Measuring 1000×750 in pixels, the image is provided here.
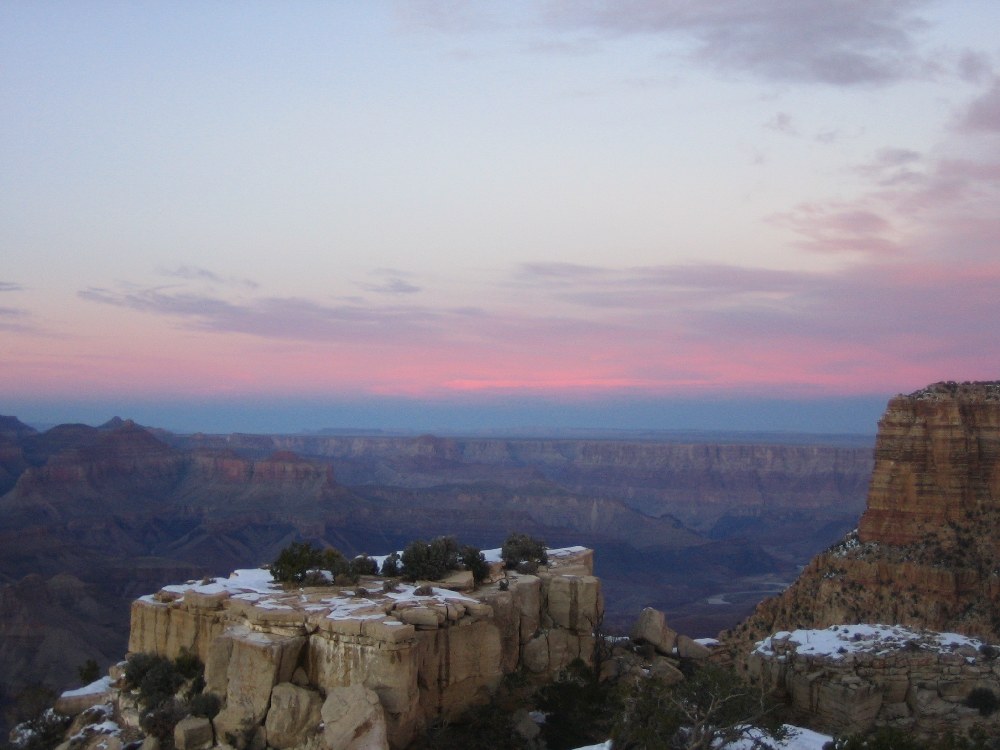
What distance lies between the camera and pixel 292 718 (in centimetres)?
2166

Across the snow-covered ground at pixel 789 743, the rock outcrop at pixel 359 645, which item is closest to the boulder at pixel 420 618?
the rock outcrop at pixel 359 645

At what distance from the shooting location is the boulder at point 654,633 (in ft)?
99.5

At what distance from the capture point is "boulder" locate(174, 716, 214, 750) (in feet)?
73.6

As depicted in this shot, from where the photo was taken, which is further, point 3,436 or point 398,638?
point 3,436

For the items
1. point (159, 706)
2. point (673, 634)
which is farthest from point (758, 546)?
point (159, 706)

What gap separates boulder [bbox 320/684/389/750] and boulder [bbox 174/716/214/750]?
3.35 m

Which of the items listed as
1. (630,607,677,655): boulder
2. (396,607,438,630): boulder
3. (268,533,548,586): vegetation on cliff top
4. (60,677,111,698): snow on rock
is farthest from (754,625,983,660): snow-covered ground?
(60,677,111,698): snow on rock

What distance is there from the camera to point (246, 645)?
22578mm

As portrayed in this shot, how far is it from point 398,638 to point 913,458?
35.0 meters

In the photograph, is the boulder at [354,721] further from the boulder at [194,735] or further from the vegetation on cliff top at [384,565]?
the vegetation on cliff top at [384,565]

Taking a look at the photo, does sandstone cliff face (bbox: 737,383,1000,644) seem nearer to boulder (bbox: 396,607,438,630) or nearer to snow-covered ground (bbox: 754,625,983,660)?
snow-covered ground (bbox: 754,625,983,660)

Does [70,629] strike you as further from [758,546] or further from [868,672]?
[758,546]

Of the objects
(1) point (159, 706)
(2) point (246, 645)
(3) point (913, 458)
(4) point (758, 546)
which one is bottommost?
(4) point (758, 546)

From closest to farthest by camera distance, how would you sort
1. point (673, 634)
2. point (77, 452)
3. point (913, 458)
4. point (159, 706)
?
point (159, 706) < point (673, 634) < point (913, 458) < point (77, 452)
